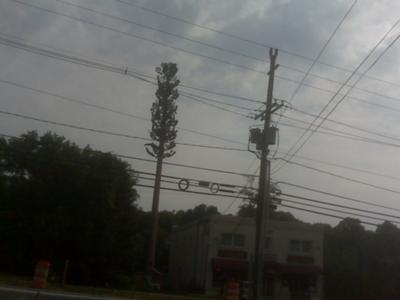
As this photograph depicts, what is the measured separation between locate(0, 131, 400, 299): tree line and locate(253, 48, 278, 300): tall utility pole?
20.4 metres

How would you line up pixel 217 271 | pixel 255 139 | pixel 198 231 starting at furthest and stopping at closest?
pixel 198 231 < pixel 217 271 < pixel 255 139

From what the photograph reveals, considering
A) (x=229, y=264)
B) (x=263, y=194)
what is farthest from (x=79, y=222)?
(x=263, y=194)

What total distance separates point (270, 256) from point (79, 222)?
1493 centimetres

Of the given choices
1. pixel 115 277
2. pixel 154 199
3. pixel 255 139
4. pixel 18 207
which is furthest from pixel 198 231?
pixel 255 139

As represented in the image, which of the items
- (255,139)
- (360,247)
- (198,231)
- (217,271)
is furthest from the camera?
(360,247)

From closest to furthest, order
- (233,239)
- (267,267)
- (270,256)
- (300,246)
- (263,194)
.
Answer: (263,194) < (267,267) < (270,256) < (233,239) < (300,246)

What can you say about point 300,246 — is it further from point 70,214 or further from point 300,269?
point 70,214

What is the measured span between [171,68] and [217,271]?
20.1m

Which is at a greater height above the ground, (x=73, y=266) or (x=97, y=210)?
(x=97, y=210)

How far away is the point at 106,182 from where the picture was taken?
4938 centimetres

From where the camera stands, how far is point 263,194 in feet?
97.2

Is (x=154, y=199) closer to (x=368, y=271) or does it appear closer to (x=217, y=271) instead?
(x=217, y=271)

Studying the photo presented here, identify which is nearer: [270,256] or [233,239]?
[270,256]

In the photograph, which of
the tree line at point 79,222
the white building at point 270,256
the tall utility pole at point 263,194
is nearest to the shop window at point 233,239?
the white building at point 270,256
